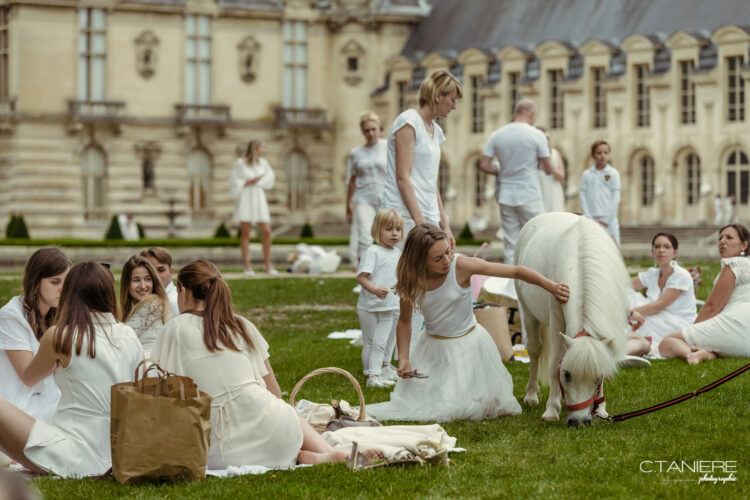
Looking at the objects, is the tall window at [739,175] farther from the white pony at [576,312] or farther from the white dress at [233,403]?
the white dress at [233,403]

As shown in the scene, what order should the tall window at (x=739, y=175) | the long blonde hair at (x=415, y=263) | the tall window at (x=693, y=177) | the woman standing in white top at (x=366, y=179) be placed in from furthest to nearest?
1. the tall window at (x=693, y=177)
2. the tall window at (x=739, y=175)
3. the woman standing in white top at (x=366, y=179)
4. the long blonde hair at (x=415, y=263)

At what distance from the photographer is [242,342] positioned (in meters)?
7.09

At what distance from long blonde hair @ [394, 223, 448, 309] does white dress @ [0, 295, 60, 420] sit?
7.65ft

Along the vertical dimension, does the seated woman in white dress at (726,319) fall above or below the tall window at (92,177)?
below

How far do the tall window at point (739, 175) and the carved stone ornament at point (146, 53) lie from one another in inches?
757

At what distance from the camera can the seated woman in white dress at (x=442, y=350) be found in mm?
8422

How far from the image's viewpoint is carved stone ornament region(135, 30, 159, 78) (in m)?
44.6

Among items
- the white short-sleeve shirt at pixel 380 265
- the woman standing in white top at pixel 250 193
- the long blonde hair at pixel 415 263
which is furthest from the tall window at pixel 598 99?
the long blonde hair at pixel 415 263

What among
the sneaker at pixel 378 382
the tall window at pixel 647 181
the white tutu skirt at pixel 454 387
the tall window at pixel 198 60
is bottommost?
the sneaker at pixel 378 382

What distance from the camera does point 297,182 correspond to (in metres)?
47.9

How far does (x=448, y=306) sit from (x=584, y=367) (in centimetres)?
157

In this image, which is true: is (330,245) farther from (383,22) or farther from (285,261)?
(383,22)

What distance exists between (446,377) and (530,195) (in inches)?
174

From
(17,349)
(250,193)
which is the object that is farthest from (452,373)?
(250,193)
